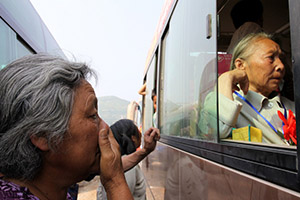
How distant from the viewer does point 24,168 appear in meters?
1.02

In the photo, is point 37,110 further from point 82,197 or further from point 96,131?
point 82,197

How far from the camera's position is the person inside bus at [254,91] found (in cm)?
152

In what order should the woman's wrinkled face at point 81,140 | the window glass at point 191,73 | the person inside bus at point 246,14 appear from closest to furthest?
the woman's wrinkled face at point 81,140 < the window glass at point 191,73 < the person inside bus at point 246,14

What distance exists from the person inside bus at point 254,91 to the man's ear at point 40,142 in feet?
3.13

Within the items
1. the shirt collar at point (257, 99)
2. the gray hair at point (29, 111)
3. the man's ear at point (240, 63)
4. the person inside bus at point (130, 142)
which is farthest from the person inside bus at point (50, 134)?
the person inside bus at point (130, 142)

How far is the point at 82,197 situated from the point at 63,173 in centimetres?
548

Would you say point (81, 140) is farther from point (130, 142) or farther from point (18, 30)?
point (18, 30)

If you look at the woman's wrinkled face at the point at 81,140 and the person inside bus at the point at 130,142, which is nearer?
the woman's wrinkled face at the point at 81,140

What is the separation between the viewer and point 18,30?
3209mm

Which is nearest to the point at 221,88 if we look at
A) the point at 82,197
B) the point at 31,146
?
the point at 31,146

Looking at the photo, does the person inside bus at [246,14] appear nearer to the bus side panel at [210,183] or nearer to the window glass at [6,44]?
the bus side panel at [210,183]

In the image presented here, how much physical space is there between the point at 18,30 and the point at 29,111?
2691 millimetres

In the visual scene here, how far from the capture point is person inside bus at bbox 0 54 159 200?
38.6 inches

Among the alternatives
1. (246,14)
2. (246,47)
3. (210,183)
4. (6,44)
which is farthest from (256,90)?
(6,44)
